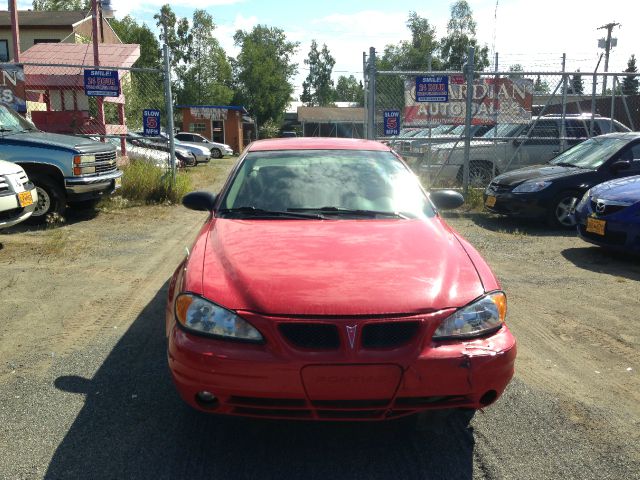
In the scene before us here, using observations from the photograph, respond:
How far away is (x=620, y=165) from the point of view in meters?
9.07

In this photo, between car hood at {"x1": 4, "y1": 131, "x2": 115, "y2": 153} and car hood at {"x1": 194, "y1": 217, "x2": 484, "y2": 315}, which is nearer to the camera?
car hood at {"x1": 194, "y1": 217, "x2": 484, "y2": 315}

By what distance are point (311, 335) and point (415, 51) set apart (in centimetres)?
6831

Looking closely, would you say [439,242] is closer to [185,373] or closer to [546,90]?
[185,373]

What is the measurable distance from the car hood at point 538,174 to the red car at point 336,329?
6852 millimetres

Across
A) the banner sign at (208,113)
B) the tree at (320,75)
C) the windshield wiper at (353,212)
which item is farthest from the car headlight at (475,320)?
the tree at (320,75)

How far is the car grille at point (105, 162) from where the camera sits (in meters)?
9.76

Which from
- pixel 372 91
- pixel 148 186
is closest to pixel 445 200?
pixel 372 91

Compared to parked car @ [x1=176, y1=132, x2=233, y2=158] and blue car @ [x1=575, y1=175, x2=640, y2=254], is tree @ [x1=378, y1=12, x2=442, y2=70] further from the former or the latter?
blue car @ [x1=575, y1=175, x2=640, y2=254]

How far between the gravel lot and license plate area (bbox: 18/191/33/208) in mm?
1372

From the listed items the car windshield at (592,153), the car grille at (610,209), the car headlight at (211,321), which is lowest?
the car grille at (610,209)

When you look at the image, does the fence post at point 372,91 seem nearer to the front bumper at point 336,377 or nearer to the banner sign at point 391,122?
the banner sign at point 391,122

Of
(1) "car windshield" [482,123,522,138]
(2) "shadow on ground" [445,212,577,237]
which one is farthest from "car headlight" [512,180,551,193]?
(1) "car windshield" [482,123,522,138]

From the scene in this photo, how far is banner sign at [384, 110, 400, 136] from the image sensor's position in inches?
558

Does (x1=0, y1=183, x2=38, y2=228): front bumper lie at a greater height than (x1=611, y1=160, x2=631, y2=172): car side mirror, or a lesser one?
lesser
